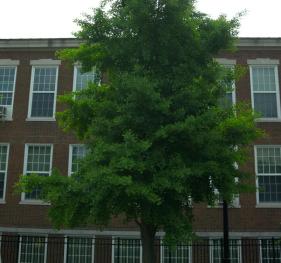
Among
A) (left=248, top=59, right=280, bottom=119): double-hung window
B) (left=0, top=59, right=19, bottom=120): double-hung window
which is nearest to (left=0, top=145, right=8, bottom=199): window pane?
(left=0, top=59, right=19, bottom=120): double-hung window

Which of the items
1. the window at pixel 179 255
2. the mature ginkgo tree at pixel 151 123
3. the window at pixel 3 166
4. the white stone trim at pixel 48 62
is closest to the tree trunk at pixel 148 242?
the mature ginkgo tree at pixel 151 123

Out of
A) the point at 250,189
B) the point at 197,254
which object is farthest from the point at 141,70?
the point at 197,254

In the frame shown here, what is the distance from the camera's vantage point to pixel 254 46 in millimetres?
21469

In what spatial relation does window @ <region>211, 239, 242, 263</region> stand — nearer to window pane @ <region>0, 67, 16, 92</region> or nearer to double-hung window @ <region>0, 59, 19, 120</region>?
double-hung window @ <region>0, 59, 19, 120</region>

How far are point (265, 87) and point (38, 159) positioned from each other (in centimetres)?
1040

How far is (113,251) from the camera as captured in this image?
19.6m

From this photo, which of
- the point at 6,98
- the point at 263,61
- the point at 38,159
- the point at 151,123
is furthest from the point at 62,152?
the point at 151,123

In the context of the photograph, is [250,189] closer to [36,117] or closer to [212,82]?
[212,82]

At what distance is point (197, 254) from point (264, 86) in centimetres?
782

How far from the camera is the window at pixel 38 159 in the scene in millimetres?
20922

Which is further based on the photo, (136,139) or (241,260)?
(241,260)

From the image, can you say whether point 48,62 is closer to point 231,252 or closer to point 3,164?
point 3,164

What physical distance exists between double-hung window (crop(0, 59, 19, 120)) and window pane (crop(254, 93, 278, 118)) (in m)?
10.8

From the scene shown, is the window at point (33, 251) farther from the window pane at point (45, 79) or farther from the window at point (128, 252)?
the window pane at point (45, 79)
